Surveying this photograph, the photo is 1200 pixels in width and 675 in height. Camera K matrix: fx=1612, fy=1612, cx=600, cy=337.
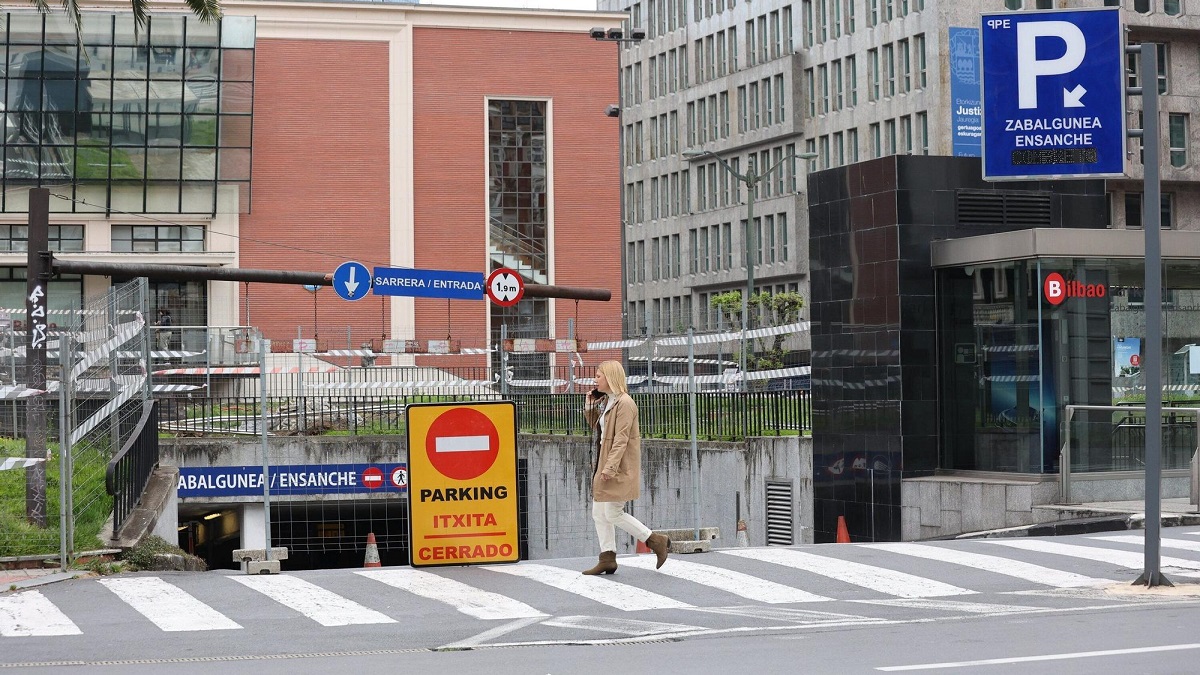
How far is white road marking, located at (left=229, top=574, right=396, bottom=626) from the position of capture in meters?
10.4

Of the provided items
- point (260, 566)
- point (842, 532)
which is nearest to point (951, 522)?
point (842, 532)

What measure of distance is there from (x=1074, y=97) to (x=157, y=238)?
4751 centimetres

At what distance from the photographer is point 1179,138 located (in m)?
68.6

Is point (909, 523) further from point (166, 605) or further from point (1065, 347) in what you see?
point (166, 605)

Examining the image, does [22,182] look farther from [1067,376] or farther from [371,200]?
[1067,376]

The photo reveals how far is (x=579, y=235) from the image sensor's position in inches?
2496

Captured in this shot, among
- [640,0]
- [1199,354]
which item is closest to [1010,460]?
[1199,354]

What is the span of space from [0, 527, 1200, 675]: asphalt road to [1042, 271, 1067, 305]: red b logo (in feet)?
15.2

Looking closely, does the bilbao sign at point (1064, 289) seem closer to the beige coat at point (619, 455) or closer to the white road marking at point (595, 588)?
the beige coat at point (619, 455)

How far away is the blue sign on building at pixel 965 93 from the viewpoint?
39.7m

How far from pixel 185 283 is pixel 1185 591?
51.5 meters

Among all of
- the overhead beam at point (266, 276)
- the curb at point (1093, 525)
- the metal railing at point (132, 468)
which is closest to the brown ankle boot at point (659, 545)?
the metal railing at point (132, 468)

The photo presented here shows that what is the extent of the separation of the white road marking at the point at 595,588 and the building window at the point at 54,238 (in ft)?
161

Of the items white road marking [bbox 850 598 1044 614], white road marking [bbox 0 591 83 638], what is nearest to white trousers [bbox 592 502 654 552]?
white road marking [bbox 850 598 1044 614]
